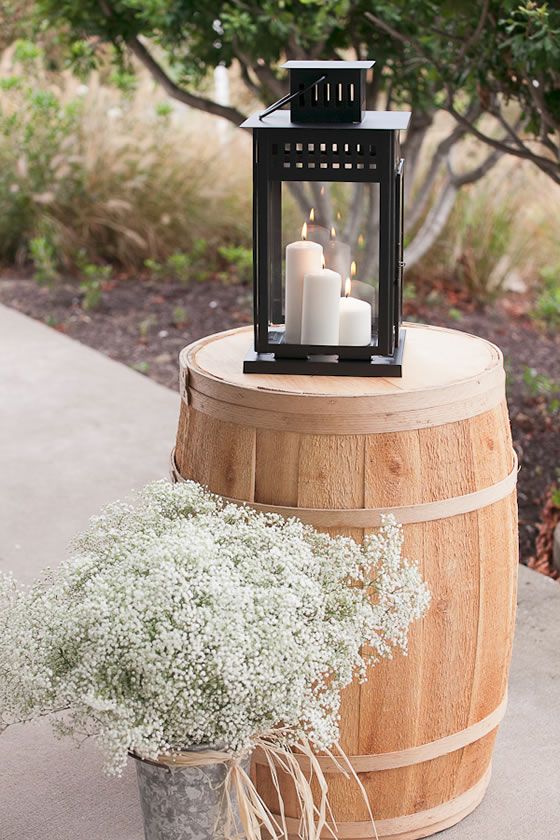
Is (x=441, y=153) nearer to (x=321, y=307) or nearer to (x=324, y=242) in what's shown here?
(x=324, y=242)

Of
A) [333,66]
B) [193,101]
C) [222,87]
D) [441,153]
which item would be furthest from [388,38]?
[222,87]

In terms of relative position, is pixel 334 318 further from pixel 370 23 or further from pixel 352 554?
pixel 370 23

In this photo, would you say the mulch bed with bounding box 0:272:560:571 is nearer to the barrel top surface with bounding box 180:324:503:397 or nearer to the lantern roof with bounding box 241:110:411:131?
the barrel top surface with bounding box 180:324:503:397

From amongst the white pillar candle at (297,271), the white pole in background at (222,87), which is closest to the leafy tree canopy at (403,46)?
the white pillar candle at (297,271)

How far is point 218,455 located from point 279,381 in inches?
7.9

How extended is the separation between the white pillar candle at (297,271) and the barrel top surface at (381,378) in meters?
0.13

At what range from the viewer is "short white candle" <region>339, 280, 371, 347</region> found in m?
2.40

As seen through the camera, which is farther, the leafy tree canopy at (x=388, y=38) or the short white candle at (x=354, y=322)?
the leafy tree canopy at (x=388, y=38)

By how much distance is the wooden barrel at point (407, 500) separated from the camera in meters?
2.20

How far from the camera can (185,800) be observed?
81.9 inches

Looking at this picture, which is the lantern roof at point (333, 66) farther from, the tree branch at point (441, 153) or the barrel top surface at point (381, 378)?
the tree branch at point (441, 153)

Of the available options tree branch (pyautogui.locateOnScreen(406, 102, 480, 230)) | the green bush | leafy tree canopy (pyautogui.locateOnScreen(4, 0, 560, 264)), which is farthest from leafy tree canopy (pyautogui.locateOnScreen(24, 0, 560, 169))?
the green bush

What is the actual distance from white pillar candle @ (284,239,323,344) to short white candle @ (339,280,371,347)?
96mm

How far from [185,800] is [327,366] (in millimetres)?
924
